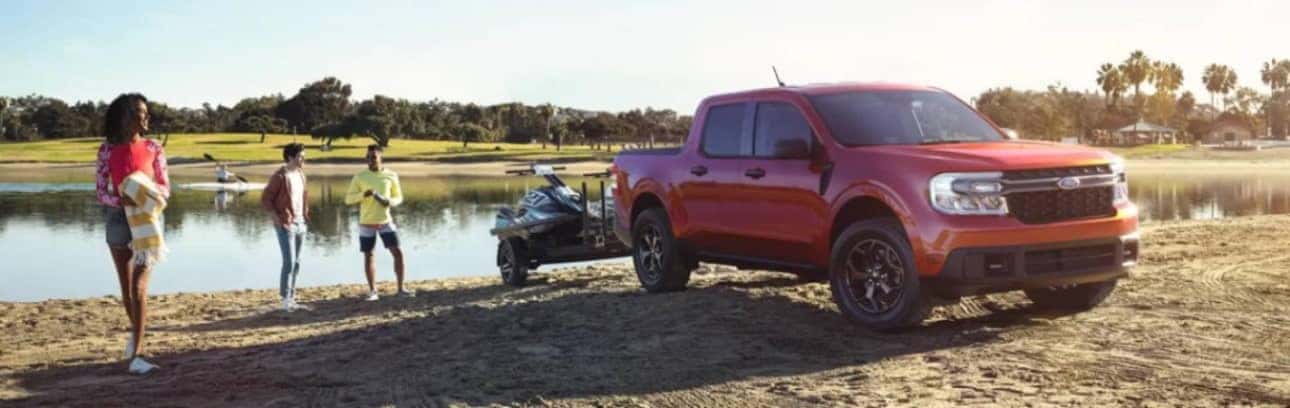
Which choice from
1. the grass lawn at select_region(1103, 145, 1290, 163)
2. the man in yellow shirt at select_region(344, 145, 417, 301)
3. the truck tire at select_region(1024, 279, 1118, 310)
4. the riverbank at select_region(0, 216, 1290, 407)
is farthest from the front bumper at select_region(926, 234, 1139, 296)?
the grass lawn at select_region(1103, 145, 1290, 163)

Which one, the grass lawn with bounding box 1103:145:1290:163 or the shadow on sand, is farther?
the grass lawn with bounding box 1103:145:1290:163

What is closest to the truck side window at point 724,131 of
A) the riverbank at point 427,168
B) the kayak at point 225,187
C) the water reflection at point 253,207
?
the water reflection at point 253,207

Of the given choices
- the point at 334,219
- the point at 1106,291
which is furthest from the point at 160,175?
the point at 334,219

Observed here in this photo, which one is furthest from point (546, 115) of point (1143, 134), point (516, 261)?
point (516, 261)

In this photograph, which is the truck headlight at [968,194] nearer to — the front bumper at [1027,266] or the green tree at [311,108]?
the front bumper at [1027,266]

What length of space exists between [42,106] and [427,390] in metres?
145

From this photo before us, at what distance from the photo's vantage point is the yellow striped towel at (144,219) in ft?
27.6

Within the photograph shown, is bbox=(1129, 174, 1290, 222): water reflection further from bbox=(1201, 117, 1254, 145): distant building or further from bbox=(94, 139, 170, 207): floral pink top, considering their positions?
bbox=(1201, 117, 1254, 145): distant building

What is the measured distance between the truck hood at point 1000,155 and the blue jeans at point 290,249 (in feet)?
22.9

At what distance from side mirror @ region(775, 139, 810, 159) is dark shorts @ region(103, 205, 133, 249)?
4.64 metres

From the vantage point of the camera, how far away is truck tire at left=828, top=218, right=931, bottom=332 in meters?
8.59

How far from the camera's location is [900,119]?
9.66m

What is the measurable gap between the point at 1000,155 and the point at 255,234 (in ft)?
85.1

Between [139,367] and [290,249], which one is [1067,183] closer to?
[139,367]
